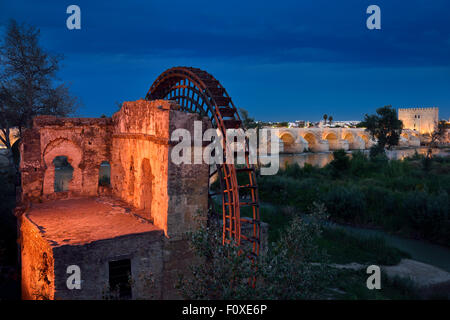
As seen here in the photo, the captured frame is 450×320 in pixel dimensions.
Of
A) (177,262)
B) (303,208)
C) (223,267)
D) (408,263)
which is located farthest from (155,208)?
(303,208)

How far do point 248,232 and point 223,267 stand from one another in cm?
466

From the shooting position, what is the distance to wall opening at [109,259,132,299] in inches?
314

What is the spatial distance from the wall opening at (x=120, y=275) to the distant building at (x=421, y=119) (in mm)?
69186

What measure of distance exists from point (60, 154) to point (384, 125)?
30.2 m

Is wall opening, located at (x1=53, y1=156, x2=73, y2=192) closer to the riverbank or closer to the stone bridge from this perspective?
the riverbank

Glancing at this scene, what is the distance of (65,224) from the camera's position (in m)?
9.32

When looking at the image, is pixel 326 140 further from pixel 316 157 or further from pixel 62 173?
pixel 62 173

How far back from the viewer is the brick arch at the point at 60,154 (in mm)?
12430

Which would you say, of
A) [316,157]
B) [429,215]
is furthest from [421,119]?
[429,215]

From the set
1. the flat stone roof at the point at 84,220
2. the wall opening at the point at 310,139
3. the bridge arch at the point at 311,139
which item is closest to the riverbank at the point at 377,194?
the flat stone roof at the point at 84,220

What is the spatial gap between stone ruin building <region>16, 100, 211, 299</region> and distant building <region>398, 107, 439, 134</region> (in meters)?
66.5

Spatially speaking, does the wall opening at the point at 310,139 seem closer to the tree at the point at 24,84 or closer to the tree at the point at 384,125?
the tree at the point at 384,125

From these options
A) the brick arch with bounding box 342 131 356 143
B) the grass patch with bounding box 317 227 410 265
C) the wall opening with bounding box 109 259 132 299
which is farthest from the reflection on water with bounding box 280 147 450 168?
the wall opening with bounding box 109 259 132 299
